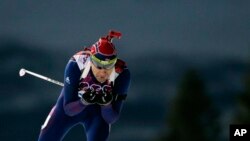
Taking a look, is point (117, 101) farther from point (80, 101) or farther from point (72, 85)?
point (72, 85)

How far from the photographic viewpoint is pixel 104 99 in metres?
14.1

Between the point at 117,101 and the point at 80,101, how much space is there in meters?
0.45

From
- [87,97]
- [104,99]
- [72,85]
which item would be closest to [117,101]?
[104,99]

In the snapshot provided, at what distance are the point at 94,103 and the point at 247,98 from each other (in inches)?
418

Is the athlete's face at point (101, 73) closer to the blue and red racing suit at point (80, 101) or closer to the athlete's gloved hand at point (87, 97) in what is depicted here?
the blue and red racing suit at point (80, 101)

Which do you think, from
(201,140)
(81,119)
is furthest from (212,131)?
(81,119)

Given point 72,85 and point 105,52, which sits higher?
point 105,52

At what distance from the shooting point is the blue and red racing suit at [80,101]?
14.2 metres

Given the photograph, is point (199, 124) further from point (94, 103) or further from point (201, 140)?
point (94, 103)

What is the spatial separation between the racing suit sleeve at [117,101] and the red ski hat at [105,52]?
0.23 meters

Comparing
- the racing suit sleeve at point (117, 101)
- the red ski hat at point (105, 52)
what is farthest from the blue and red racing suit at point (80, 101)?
the red ski hat at point (105, 52)

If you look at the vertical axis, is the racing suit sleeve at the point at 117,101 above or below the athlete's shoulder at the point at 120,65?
below

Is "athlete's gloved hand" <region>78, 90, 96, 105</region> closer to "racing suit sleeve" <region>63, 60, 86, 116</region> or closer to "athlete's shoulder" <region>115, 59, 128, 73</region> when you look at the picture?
"racing suit sleeve" <region>63, 60, 86, 116</region>

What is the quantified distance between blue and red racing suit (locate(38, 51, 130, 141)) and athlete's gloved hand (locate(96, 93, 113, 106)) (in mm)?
48
